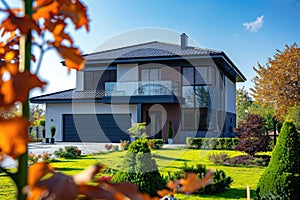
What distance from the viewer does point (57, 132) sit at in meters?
24.4

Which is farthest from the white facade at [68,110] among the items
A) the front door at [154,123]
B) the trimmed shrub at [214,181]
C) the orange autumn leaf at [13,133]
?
the orange autumn leaf at [13,133]

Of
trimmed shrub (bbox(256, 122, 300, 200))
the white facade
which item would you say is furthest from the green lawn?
the white facade

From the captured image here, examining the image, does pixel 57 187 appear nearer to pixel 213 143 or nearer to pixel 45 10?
pixel 45 10

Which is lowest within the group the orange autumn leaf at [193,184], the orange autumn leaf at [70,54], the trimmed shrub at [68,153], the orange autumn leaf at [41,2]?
the trimmed shrub at [68,153]

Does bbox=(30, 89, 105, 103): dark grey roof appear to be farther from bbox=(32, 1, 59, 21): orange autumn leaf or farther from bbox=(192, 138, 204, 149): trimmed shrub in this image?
bbox=(32, 1, 59, 21): orange autumn leaf

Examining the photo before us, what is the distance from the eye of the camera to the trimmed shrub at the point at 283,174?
5.37 meters

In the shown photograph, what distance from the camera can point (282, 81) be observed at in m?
22.3

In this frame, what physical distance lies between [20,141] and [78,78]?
81.6ft

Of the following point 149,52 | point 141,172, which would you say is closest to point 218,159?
point 141,172

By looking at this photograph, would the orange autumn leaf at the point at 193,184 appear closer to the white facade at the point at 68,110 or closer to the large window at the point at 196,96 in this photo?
the large window at the point at 196,96

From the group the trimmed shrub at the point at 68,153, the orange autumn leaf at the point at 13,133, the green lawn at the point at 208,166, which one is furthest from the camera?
the trimmed shrub at the point at 68,153

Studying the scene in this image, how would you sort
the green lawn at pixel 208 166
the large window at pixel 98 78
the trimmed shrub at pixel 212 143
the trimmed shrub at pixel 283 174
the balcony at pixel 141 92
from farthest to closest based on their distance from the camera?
the large window at pixel 98 78 < the balcony at pixel 141 92 < the trimmed shrub at pixel 212 143 < the green lawn at pixel 208 166 < the trimmed shrub at pixel 283 174

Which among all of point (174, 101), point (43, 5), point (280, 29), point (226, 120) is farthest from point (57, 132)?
point (43, 5)

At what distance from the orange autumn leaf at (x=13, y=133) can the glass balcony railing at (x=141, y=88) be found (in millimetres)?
19708
